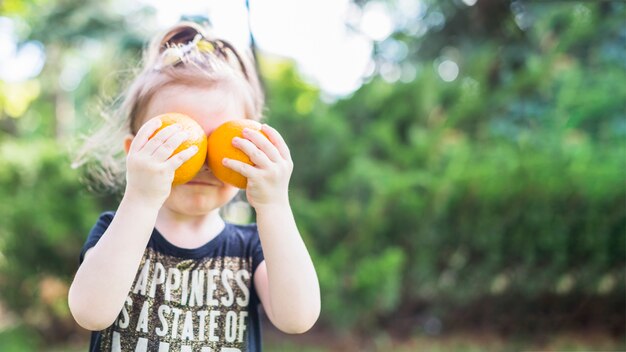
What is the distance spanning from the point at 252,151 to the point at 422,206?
10.2 ft

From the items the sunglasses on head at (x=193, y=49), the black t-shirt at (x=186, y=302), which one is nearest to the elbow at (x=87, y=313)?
the black t-shirt at (x=186, y=302)

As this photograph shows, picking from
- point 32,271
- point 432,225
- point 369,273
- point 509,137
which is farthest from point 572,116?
point 32,271

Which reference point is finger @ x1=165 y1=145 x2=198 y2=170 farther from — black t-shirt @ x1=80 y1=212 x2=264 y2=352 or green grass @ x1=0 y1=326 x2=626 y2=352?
green grass @ x1=0 y1=326 x2=626 y2=352

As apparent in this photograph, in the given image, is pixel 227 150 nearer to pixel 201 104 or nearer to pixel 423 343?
pixel 201 104

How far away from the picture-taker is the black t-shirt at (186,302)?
1300mm

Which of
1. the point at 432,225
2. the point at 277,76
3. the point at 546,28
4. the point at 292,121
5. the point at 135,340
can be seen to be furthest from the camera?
the point at 546,28

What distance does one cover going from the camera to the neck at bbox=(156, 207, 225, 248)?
54.3 inches

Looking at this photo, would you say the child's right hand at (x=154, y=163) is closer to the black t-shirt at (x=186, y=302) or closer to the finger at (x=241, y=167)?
the finger at (x=241, y=167)

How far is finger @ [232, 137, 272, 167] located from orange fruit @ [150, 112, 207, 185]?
0.08 m

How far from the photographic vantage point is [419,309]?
477 cm

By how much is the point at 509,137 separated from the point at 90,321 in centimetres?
458

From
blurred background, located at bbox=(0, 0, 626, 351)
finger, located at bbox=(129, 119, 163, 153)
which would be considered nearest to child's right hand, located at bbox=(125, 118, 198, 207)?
finger, located at bbox=(129, 119, 163, 153)

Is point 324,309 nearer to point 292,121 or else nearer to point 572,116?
point 292,121

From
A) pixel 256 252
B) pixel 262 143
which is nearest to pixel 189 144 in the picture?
pixel 262 143
